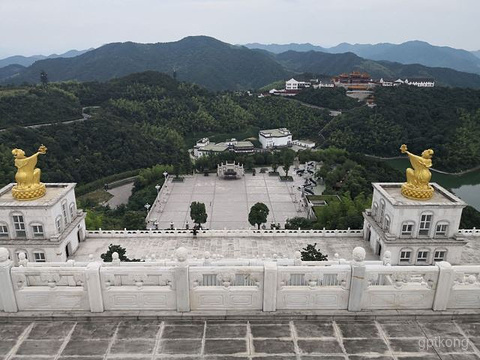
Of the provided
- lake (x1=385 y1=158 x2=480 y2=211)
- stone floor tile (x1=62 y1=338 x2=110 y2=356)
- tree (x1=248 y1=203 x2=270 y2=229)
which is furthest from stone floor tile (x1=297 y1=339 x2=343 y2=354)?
lake (x1=385 y1=158 x2=480 y2=211)

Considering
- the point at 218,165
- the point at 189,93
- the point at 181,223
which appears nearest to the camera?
the point at 181,223

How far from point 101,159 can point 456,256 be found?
195 ft

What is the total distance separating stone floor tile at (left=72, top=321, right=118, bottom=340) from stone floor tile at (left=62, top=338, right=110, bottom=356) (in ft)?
0.33

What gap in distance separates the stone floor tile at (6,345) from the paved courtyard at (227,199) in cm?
3447

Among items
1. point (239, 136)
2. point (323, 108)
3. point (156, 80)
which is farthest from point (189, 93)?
point (323, 108)

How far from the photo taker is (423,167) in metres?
22.1

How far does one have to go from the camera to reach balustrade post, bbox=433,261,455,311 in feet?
25.0

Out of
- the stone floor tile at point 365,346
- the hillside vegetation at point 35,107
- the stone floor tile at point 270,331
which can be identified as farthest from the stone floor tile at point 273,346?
the hillside vegetation at point 35,107

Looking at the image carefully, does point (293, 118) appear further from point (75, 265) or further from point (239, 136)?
point (75, 265)

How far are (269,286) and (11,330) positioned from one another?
4.86 m

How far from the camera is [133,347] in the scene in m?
6.82

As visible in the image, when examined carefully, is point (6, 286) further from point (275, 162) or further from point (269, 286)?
point (275, 162)

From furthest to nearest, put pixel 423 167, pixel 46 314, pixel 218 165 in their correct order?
pixel 218 165 → pixel 423 167 → pixel 46 314

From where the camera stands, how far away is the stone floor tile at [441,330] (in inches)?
284
